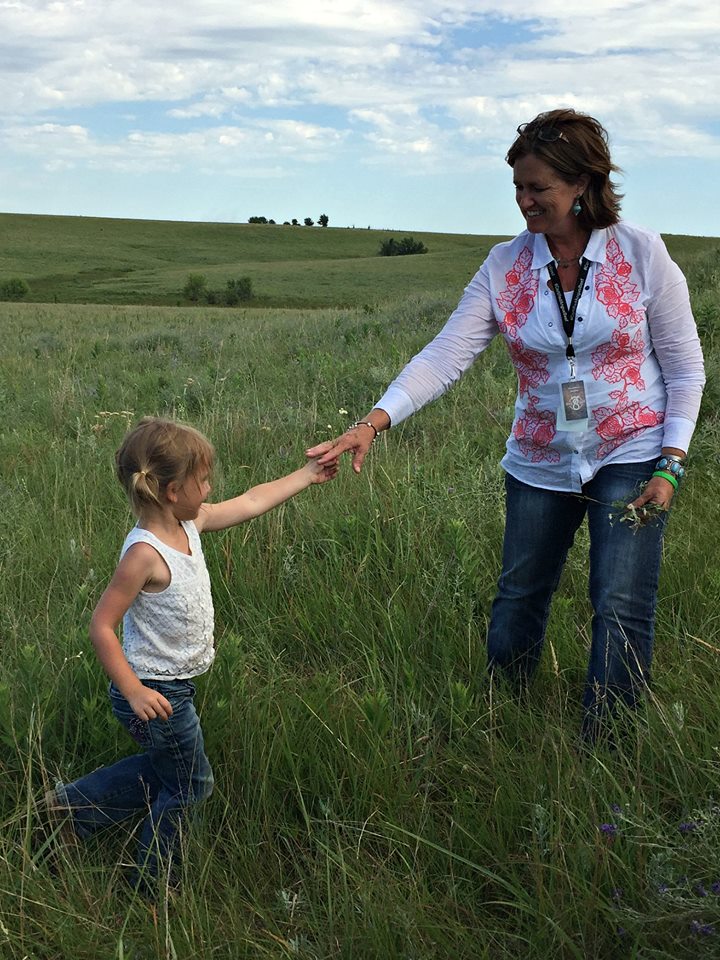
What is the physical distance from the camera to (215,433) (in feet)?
21.3

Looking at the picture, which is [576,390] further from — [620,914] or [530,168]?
[620,914]

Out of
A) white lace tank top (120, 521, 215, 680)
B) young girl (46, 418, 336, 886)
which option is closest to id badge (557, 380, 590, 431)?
young girl (46, 418, 336, 886)

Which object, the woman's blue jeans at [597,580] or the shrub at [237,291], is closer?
the woman's blue jeans at [597,580]

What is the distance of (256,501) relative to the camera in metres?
3.25

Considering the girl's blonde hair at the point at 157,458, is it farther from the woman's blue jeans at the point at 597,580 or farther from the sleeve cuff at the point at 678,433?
the sleeve cuff at the point at 678,433

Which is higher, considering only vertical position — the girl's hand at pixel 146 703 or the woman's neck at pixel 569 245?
the woman's neck at pixel 569 245

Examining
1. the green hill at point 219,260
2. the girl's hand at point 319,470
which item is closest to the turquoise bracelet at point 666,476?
the girl's hand at point 319,470

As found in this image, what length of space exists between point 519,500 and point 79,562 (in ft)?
6.92

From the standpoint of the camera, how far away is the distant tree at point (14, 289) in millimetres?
57312

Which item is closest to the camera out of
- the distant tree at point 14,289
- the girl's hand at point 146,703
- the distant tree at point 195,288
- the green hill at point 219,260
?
the girl's hand at point 146,703

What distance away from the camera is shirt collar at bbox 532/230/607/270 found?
3.17 m

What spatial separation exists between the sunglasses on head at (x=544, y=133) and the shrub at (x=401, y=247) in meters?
89.5

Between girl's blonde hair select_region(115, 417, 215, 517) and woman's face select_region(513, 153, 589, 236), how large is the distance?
1290 mm

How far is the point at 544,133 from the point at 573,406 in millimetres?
866
